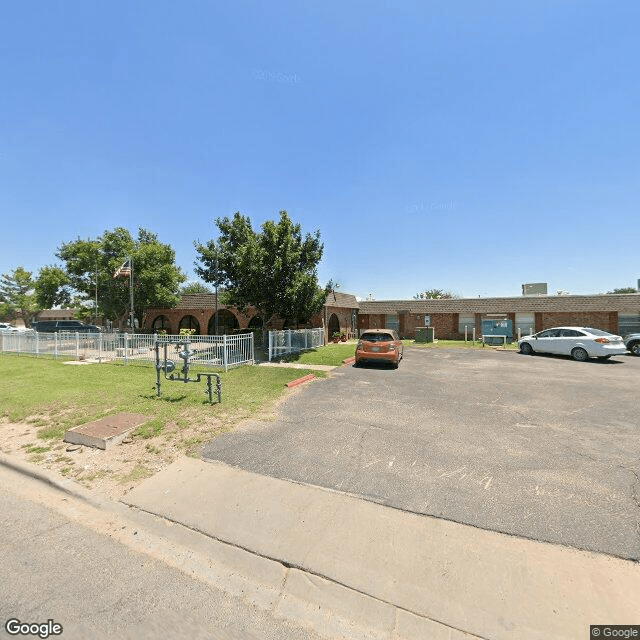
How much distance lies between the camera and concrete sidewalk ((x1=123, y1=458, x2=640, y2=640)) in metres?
2.23

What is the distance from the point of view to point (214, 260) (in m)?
18.2

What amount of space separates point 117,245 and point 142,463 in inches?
886

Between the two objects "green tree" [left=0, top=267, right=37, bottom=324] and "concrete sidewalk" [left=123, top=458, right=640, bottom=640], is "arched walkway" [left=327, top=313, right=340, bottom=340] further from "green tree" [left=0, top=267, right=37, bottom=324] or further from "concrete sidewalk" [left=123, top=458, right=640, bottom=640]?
"green tree" [left=0, top=267, right=37, bottom=324]

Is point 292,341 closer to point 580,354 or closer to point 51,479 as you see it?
point 51,479

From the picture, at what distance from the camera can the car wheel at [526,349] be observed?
57.7ft

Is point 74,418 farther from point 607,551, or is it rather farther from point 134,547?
point 607,551

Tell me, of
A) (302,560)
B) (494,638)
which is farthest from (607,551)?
(302,560)

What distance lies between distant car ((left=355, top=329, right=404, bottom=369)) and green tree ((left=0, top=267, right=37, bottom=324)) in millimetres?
49169

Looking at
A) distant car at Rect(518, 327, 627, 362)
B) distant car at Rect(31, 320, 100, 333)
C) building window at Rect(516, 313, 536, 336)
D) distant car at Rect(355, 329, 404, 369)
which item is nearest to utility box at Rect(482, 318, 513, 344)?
building window at Rect(516, 313, 536, 336)

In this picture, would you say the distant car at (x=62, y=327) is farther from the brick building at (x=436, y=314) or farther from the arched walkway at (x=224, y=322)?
the arched walkway at (x=224, y=322)

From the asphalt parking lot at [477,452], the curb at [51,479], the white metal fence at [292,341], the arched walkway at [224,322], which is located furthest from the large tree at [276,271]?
the curb at [51,479]

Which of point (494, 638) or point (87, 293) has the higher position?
point (87, 293)

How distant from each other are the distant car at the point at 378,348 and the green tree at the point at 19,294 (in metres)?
49.2

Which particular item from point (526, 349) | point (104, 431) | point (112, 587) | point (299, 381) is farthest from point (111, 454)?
point (526, 349)
